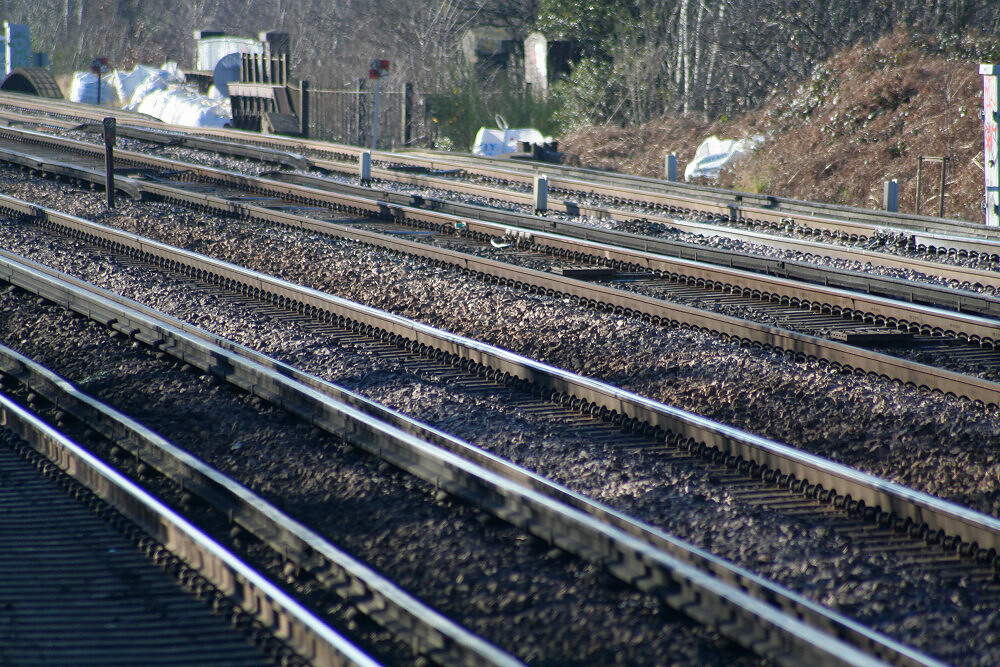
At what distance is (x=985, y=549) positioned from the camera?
14.5 feet

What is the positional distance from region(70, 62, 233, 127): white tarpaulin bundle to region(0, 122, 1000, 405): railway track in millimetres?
17091

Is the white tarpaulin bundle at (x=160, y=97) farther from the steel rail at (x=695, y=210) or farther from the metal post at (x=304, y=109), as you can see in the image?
the steel rail at (x=695, y=210)

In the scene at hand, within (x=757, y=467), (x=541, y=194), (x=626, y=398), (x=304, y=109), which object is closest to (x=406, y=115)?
(x=304, y=109)

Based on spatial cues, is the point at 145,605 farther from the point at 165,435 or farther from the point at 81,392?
the point at 81,392

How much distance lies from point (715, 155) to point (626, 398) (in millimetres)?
17378

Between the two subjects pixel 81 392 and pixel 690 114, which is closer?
pixel 81 392

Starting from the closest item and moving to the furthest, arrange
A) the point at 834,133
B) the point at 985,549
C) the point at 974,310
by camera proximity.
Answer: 1. the point at 985,549
2. the point at 974,310
3. the point at 834,133

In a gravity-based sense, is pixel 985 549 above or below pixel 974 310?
below

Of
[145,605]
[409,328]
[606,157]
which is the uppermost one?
[606,157]

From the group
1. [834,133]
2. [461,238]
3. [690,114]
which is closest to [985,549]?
[461,238]

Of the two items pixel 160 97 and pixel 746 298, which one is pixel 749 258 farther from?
pixel 160 97

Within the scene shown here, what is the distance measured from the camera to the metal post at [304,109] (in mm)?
27500

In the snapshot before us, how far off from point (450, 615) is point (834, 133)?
18.7 meters

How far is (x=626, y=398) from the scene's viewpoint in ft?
20.3
